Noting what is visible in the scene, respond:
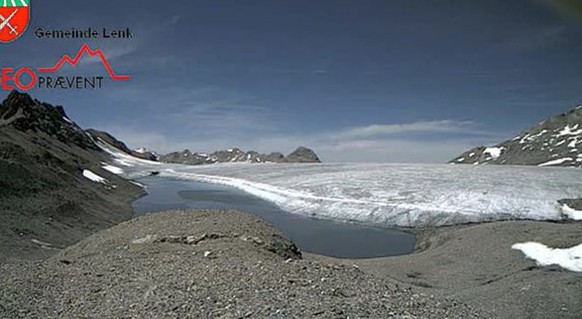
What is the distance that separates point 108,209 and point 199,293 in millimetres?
23644

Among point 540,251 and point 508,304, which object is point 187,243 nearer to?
point 508,304

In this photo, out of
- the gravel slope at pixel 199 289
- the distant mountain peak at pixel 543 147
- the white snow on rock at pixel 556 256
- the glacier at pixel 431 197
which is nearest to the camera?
the gravel slope at pixel 199 289

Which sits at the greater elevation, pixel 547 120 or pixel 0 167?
pixel 547 120

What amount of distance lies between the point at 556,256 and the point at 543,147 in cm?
16415

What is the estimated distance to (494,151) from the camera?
17900cm

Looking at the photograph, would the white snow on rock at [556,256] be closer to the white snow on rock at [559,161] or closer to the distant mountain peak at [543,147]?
the distant mountain peak at [543,147]

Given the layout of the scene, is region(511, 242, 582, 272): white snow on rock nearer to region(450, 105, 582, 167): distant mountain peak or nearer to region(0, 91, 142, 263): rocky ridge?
region(0, 91, 142, 263): rocky ridge

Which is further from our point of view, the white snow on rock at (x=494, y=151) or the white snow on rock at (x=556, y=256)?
the white snow on rock at (x=494, y=151)

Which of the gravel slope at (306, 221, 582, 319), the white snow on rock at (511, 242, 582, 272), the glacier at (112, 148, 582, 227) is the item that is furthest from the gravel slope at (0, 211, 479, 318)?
the glacier at (112, 148, 582, 227)

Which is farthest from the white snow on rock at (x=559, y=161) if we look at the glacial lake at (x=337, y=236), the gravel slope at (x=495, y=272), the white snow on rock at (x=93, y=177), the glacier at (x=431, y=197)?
the gravel slope at (x=495, y=272)

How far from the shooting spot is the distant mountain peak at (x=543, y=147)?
136875 mm

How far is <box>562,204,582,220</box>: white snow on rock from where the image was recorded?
2252 cm

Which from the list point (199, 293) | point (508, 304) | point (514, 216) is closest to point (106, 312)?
point (199, 293)

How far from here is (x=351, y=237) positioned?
21875mm
